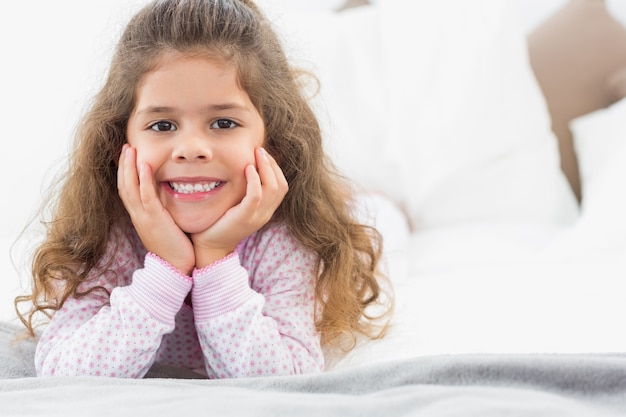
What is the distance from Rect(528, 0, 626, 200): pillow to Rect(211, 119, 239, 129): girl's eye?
49.1 inches

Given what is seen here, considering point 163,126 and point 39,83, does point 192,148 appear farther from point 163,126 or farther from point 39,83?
point 39,83

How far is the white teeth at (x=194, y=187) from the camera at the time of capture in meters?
1.05

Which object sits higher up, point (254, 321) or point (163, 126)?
point (163, 126)

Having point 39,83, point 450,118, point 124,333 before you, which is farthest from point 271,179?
point 39,83

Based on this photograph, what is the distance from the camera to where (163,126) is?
1055mm

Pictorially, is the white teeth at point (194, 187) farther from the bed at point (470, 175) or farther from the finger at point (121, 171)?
the bed at point (470, 175)

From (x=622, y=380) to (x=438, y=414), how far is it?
0.64 feet

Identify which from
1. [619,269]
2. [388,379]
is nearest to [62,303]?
[388,379]

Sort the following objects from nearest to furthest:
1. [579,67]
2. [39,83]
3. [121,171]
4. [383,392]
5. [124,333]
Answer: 1. [383,392]
2. [124,333]
3. [121,171]
4. [39,83]
5. [579,67]

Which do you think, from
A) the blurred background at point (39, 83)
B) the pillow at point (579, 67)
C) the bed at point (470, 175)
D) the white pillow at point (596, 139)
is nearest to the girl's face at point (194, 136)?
the bed at point (470, 175)

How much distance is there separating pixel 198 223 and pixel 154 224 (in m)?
0.06

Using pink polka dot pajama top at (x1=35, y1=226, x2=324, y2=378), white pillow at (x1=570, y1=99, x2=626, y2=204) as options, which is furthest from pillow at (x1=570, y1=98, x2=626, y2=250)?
pink polka dot pajama top at (x1=35, y1=226, x2=324, y2=378)

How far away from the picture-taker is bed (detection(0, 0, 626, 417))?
110 centimetres

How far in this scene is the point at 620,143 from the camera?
1880 millimetres
